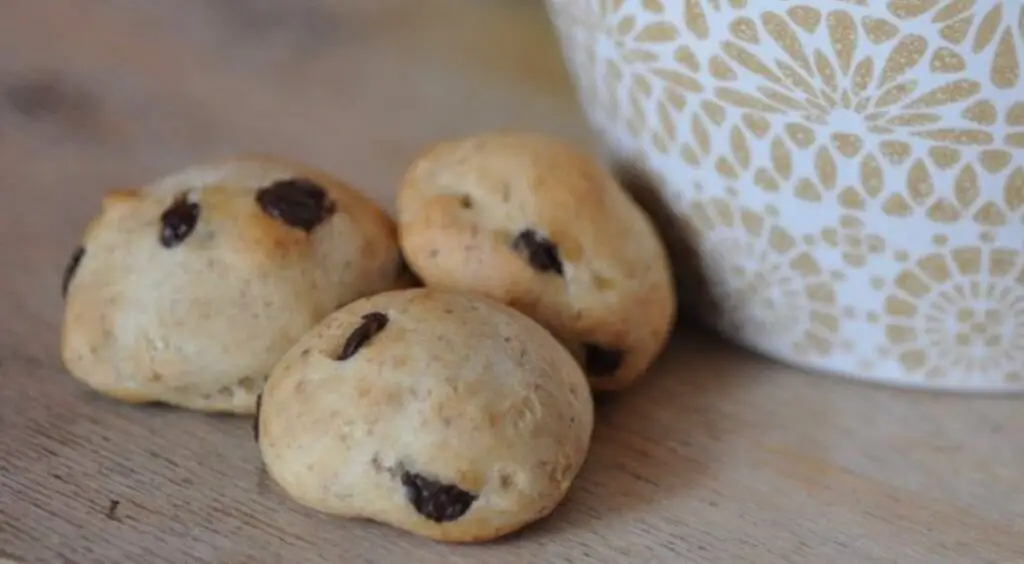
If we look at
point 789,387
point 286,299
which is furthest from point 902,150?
point 286,299

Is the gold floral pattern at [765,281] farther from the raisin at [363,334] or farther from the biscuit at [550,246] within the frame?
the raisin at [363,334]

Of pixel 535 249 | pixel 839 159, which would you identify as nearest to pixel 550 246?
pixel 535 249

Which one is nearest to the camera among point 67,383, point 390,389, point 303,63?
point 390,389

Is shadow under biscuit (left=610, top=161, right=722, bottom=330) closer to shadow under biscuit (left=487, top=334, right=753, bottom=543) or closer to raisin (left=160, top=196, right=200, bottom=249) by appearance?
shadow under biscuit (left=487, top=334, right=753, bottom=543)

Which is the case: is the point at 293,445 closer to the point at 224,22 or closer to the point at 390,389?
the point at 390,389

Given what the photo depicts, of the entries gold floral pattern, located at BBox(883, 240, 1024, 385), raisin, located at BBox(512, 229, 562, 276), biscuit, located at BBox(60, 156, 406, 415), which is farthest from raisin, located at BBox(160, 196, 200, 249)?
gold floral pattern, located at BBox(883, 240, 1024, 385)

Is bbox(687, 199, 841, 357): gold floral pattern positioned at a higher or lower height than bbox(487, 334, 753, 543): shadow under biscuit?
higher
